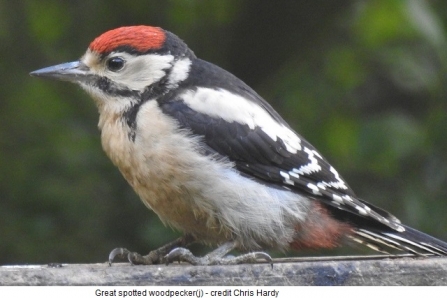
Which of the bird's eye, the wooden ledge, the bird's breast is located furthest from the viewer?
the bird's eye

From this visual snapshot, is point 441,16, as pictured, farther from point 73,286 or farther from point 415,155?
point 73,286

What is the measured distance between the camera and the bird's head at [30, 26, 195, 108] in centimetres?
411

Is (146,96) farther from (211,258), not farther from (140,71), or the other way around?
(211,258)

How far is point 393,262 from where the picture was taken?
3.06 metres

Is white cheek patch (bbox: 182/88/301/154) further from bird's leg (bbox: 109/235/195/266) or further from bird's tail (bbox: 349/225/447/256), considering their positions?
bird's leg (bbox: 109/235/195/266)

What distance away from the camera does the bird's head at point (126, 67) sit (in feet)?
13.5

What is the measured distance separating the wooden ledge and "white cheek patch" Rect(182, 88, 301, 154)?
104cm

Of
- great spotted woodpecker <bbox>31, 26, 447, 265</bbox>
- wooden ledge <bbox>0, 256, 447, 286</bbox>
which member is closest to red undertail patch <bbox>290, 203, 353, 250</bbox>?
great spotted woodpecker <bbox>31, 26, 447, 265</bbox>

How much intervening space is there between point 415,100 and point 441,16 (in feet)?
2.24

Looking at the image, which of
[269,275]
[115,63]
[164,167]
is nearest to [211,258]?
[164,167]

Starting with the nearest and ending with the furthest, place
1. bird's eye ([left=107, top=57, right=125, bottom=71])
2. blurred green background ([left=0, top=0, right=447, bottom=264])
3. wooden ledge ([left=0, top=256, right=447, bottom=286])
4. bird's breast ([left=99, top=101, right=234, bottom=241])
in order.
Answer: wooden ledge ([left=0, top=256, right=447, bottom=286])
bird's breast ([left=99, top=101, right=234, bottom=241])
bird's eye ([left=107, top=57, right=125, bottom=71])
blurred green background ([left=0, top=0, right=447, bottom=264])

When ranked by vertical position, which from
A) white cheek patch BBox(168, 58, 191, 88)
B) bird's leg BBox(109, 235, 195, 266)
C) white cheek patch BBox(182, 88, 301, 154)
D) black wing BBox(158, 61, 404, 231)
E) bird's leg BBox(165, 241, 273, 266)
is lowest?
bird's leg BBox(109, 235, 195, 266)

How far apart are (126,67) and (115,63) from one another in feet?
0.20

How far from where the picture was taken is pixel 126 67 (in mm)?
4156
